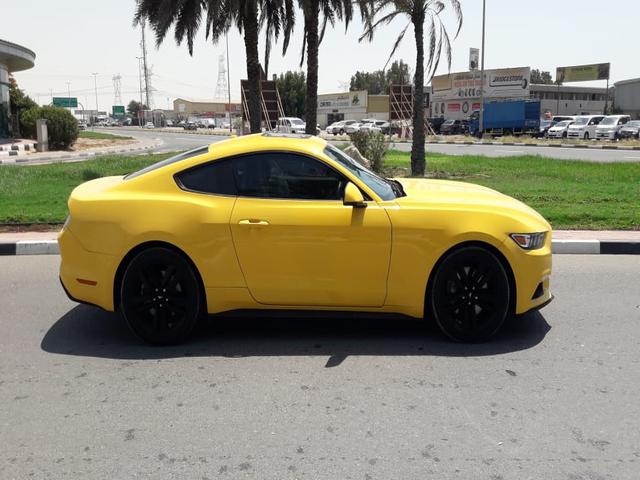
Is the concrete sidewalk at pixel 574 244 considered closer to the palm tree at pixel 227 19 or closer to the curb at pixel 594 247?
the curb at pixel 594 247

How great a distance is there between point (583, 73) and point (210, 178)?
9184 cm

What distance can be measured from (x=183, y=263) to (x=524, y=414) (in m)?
2.69

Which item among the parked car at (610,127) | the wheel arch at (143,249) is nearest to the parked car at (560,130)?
the parked car at (610,127)

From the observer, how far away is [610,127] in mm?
37938

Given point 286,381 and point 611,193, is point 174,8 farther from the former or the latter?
point 286,381

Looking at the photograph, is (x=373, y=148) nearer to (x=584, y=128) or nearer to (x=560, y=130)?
(x=584, y=128)

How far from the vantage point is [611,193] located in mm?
11750

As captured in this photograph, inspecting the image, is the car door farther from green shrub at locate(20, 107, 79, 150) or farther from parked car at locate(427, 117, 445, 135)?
parked car at locate(427, 117, 445, 135)

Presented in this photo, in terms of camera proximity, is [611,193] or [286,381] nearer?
[286,381]

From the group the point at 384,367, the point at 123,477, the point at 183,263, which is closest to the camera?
the point at 123,477

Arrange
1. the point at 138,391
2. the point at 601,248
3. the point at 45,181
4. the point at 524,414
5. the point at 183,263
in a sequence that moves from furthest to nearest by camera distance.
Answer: the point at 45,181 → the point at 601,248 → the point at 183,263 → the point at 138,391 → the point at 524,414

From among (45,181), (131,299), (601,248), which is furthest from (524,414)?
(45,181)

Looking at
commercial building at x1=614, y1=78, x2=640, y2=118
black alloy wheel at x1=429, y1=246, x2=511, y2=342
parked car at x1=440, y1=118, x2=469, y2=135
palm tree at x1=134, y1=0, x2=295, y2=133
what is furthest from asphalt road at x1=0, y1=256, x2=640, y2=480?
commercial building at x1=614, y1=78, x2=640, y2=118

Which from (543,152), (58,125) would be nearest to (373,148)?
(543,152)
